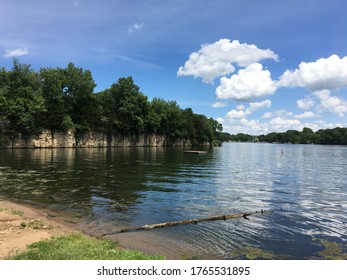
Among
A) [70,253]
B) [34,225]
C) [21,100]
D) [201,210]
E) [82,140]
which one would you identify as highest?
[21,100]

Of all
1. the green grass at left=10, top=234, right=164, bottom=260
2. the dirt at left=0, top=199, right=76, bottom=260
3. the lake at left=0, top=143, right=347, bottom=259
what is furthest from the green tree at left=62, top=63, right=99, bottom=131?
the green grass at left=10, top=234, right=164, bottom=260

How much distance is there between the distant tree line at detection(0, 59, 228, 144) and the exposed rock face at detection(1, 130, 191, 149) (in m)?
1.85

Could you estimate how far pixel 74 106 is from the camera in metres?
109

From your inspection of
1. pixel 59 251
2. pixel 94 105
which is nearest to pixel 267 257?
pixel 59 251

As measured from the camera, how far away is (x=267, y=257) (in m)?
11.0

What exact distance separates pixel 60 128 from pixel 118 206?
277 feet

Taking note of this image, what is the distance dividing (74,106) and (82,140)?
501 inches

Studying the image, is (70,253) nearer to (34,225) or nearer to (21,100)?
(34,225)

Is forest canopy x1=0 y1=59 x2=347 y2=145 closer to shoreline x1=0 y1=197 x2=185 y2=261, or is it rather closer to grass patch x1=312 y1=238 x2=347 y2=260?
shoreline x1=0 y1=197 x2=185 y2=261

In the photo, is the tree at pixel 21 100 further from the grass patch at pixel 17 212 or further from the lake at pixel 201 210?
the grass patch at pixel 17 212

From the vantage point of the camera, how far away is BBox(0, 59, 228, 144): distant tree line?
274 ft

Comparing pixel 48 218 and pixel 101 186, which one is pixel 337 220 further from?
pixel 101 186

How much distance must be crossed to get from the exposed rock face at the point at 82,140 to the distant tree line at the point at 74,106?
72.9 inches

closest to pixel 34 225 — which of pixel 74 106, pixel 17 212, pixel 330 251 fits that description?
pixel 17 212
